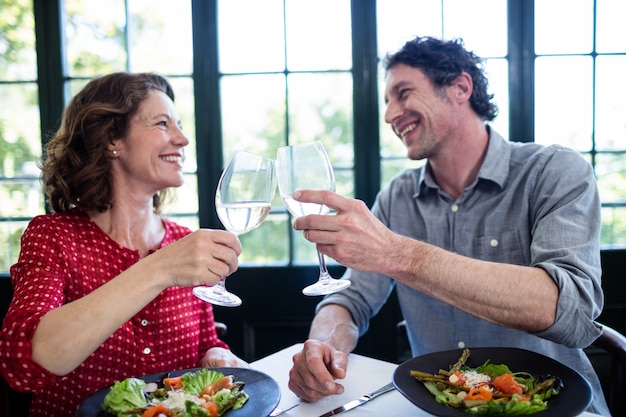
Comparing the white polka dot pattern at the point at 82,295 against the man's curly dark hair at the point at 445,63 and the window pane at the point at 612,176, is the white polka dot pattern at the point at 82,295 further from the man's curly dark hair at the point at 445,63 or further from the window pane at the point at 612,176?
the window pane at the point at 612,176

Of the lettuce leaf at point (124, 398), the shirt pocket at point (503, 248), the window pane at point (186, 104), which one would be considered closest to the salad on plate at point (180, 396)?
the lettuce leaf at point (124, 398)

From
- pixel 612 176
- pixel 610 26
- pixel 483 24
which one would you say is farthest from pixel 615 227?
pixel 483 24

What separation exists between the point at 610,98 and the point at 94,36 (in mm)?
2557

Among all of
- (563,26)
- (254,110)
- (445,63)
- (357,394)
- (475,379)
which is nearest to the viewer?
(475,379)

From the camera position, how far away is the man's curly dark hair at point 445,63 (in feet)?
5.98

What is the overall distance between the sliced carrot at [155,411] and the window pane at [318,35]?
2.03 m

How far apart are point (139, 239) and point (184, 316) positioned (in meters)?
0.28

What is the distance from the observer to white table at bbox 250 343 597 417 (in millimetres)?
1020

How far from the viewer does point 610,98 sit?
257cm

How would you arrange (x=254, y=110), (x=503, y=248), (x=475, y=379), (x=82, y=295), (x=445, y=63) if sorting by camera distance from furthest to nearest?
(x=254, y=110)
(x=445, y=63)
(x=503, y=248)
(x=82, y=295)
(x=475, y=379)

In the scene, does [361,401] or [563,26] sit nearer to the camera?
[361,401]

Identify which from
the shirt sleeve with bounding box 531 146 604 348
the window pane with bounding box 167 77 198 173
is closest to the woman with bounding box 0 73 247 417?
the shirt sleeve with bounding box 531 146 604 348

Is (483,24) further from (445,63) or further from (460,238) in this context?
(460,238)

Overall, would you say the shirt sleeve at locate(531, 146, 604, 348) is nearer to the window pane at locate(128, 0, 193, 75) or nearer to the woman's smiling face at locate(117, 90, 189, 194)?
the woman's smiling face at locate(117, 90, 189, 194)
